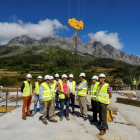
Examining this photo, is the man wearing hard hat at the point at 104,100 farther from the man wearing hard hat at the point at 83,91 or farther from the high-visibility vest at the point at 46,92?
the high-visibility vest at the point at 46,92

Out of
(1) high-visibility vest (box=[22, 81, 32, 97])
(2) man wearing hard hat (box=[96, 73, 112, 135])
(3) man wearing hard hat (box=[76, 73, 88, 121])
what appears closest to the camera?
(2) man wearing hard hat (box=[96, 73, 112, 135])

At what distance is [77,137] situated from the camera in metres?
3.88

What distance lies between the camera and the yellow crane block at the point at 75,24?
390 inches

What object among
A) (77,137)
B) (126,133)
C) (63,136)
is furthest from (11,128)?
(126,133)

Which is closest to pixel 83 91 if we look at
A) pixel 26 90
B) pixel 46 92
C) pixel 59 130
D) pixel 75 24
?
pixel 46 92

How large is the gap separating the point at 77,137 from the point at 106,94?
1518mm

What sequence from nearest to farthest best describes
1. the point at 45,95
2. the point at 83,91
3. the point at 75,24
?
the point at 45,95
the point at 83,91
the point at 75,24

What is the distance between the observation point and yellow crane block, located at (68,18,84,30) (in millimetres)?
9917

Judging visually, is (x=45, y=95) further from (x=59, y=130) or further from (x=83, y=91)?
(x=83, y=91)

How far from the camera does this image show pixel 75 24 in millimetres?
10047

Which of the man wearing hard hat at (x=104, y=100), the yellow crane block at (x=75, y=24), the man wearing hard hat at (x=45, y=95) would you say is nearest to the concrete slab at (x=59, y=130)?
the man wearing hard hat at (x=104, y=100)

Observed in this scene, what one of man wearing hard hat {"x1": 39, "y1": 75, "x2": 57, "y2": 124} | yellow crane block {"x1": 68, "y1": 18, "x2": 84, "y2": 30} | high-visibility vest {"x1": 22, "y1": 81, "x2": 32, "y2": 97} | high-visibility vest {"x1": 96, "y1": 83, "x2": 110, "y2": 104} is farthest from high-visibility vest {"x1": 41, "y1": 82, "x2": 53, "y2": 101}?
yellow crane block {"x1": 68, "y1": 18, "x2": 84, "y2": 30}

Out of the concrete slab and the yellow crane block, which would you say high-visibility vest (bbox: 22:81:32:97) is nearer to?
the concrete slab

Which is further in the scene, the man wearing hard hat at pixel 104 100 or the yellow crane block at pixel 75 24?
the yellow crane block at pixel 75 24
